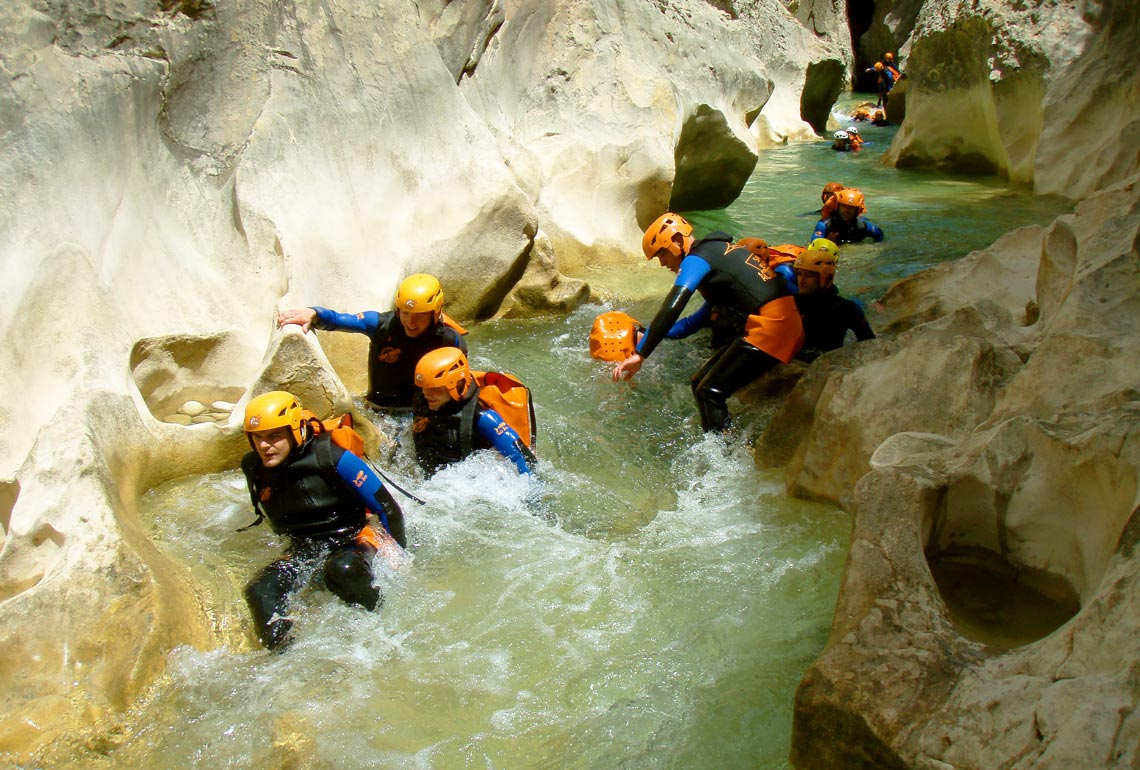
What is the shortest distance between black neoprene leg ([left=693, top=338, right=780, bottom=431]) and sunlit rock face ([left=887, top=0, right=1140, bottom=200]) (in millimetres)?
6319

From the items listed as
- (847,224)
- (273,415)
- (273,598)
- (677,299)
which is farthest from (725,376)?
(847,224)

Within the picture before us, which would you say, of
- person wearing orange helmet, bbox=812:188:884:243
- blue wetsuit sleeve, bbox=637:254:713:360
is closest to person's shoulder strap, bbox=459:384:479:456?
blue wetsuit sleeve, bbox=637:254:713:360

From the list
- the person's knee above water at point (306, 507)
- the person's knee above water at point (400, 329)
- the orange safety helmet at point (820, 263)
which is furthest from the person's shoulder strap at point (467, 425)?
the orange safety helmet at point (820, 263)

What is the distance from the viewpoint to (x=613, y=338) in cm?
789

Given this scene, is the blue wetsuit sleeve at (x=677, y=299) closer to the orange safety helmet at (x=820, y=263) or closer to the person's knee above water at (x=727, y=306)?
the person's knee above water at (x=727, y=306)

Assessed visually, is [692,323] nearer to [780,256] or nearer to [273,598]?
[780,256]

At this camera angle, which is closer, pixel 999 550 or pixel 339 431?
pixel 999 550

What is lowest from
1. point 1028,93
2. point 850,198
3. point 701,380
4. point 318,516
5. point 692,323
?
point 318,516

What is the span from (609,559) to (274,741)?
195 centimetres

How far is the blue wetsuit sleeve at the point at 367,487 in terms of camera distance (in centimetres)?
461

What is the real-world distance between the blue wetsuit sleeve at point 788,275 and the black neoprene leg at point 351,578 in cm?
348

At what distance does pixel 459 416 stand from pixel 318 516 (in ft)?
3.24

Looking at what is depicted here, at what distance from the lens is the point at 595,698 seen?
13.1 ft

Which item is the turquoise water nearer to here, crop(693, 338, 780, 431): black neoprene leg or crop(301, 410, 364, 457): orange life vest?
crop(693, 338, 780, 431): black neoprene leg
